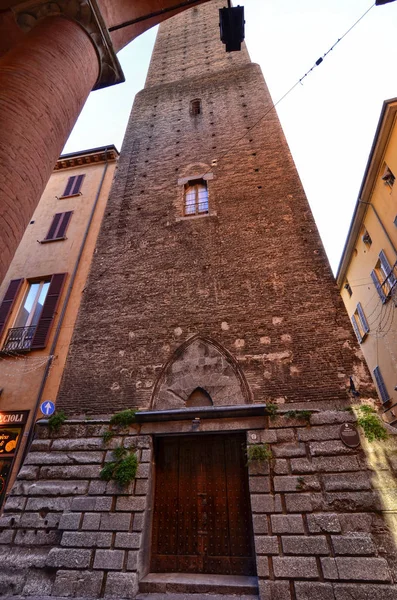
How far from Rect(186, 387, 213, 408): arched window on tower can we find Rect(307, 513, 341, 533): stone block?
6.65 feet

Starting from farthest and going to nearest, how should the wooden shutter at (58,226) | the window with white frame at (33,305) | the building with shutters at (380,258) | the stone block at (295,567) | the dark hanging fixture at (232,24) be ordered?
the building with shutters at (380,258) → the wooden shutter at (58,226) → the window with white frame at (33,305) → the dark hanging fixture at (232,24) → the stone block at (295,567)

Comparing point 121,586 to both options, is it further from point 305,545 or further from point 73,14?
point 73,14

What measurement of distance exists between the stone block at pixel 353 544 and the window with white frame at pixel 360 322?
1133cm

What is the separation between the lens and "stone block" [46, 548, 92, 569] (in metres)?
4.00

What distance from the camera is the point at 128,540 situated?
13.4ft

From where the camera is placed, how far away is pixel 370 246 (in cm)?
1324

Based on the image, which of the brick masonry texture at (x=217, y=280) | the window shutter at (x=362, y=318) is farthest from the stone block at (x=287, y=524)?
the window shutter at (x=362, y=318)

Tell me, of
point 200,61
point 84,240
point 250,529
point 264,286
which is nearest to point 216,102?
point 200,61

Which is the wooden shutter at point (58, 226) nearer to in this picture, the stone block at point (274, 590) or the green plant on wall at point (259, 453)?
the green plant on wall at point (259, 453)

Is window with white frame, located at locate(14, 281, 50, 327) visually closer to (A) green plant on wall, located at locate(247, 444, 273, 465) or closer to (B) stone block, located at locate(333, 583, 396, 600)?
(A) green plant on wall, located at locate(247, 444, 273, 465)

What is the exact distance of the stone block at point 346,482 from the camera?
3.98 metres

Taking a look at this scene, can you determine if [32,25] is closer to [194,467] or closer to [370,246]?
[194,467]

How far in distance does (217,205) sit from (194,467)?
5824mm

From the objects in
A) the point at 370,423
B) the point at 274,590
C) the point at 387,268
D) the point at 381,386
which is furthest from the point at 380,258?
the point at 274,590
